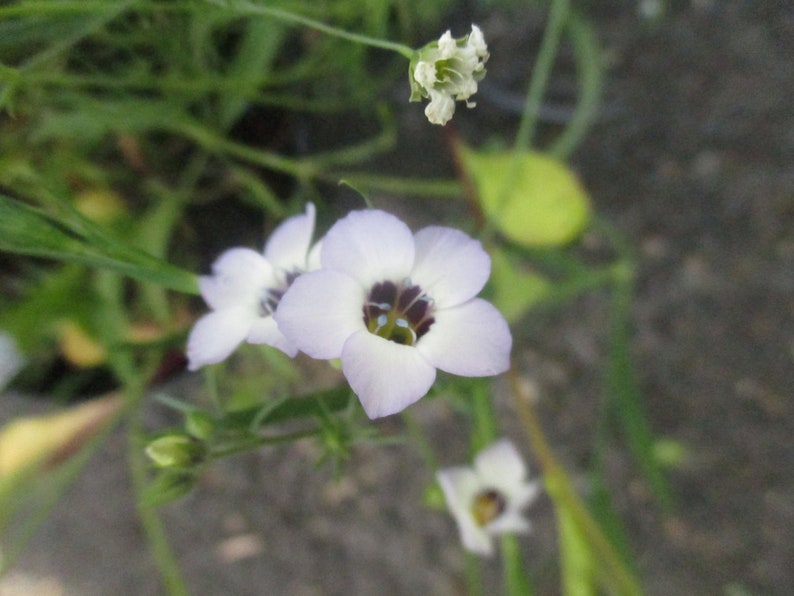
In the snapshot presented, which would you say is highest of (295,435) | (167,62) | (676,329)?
(167,62)

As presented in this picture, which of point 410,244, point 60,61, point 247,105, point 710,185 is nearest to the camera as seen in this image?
point 410,244

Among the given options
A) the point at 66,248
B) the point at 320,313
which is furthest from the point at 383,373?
the point at 66,248

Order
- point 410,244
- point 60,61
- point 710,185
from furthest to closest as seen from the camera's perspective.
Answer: point 710,185, point 60,61, point 410,244

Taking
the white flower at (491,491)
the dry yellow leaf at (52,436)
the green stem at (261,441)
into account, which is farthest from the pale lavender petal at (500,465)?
the dry yellow leaf at (52,436)

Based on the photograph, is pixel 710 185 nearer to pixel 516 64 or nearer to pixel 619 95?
pixel 619 95

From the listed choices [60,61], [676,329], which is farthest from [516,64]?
[60,61]

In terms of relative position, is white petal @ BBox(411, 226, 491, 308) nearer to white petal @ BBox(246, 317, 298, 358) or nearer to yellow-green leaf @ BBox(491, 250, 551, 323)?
white petal @ BBox(246, 317, 298, 358)

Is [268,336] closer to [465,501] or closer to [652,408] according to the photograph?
[465,501]

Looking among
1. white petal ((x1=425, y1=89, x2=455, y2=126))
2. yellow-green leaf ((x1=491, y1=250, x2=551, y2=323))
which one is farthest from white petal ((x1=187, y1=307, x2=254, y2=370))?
yellow-green leaf ((x1=491, y1=250, x2=551, y2=323))
